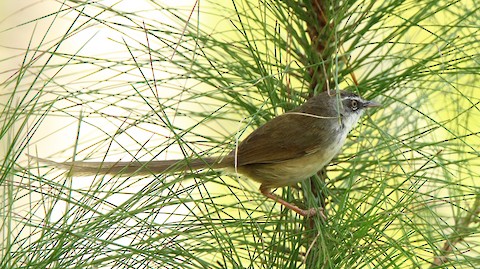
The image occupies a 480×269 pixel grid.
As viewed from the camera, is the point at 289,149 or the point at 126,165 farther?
the point at 289,149

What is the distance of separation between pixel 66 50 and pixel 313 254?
2.22 m

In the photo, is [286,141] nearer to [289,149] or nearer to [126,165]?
[289,149]

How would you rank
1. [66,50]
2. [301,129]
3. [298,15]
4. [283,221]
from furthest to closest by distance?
[66,50] → [301,129] → [298,15] → [283,221]

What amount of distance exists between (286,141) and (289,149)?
0.02 m

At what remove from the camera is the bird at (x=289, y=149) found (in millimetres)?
1627

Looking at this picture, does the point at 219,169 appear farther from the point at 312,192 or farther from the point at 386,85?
the point at 386,85

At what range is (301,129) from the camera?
1.76 meters

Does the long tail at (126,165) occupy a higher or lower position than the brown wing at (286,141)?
lower

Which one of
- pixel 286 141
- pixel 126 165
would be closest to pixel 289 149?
pixel 286 141

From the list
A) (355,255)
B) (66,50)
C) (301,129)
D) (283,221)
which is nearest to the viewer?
(355,255)

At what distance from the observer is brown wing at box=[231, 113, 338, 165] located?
67.0 inches

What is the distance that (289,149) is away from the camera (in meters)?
1.78

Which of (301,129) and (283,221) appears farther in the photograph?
(301,129)

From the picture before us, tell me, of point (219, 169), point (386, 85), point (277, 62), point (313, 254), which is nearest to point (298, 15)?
point (277, 62)
